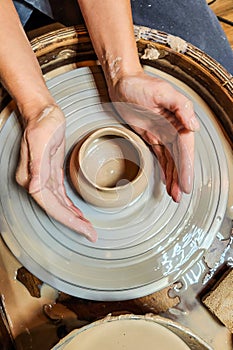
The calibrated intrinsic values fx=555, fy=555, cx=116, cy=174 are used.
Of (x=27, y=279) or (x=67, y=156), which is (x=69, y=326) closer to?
(x=27, y=279)

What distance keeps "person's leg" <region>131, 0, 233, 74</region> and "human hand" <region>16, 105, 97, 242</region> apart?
532mm

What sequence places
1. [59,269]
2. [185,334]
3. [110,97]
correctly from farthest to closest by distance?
[110,97] < [59,269] < [185,334]

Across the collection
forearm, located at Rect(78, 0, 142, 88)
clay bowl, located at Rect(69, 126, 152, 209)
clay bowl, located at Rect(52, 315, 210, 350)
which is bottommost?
clay bowl, located at Rect(52, 315, 210, 350)

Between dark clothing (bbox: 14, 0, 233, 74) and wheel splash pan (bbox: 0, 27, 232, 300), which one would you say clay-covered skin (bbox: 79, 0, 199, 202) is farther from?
dark clothing (bbox: 14, 0, 233, 74)

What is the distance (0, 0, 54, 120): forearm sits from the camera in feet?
4.51

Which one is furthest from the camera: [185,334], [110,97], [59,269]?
[110,97]

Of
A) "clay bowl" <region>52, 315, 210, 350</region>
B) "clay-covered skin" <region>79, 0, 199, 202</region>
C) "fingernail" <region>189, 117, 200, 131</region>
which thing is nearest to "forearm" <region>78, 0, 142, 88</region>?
"clay-covered skin" <region>79, 0, 199, 202</region>

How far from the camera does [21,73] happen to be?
4.53 feet

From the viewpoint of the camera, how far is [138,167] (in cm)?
140

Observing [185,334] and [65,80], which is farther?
[65,80]

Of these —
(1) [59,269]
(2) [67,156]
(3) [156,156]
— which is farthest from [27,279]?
(3) [156,156]

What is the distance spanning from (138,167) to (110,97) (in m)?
0.21

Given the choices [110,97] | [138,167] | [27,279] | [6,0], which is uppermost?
[6,0]

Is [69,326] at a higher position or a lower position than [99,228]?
lower
